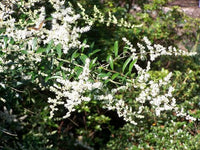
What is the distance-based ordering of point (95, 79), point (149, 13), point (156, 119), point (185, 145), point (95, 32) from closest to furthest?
point (95, 79) → point (185, 145) → point (156, 119) → point (95, 32) → point (149, 13)

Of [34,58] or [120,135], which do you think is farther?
[120,135]

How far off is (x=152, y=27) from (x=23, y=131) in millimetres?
2682

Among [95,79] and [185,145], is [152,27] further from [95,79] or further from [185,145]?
[95,79]

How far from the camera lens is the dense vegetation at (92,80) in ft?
5.61

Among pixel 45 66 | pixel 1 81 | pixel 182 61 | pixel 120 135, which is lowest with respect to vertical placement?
pixel 120 135

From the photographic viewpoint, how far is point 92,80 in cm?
160

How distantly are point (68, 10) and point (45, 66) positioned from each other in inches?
16.0

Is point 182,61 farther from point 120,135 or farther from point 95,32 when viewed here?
point 120,135

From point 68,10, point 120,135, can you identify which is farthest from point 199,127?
point 68,10

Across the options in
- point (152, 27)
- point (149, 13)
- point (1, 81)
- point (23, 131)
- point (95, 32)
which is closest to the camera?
point (1, 81)

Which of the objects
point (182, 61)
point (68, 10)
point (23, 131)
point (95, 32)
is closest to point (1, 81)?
point (68, 10)

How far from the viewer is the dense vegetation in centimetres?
171

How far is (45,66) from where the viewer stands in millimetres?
1820

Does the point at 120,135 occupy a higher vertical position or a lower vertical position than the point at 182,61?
lower
